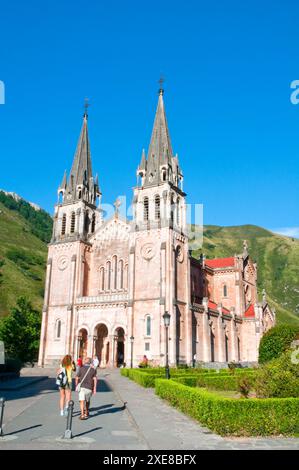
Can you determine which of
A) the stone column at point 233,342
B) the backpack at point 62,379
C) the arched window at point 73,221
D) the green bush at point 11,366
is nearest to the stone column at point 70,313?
the arched window at point 73,221

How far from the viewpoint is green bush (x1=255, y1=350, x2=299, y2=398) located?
51.2ft

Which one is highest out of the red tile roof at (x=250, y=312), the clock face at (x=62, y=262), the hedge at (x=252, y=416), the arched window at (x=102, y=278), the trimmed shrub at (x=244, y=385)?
the clock face at (x=62, y=262)

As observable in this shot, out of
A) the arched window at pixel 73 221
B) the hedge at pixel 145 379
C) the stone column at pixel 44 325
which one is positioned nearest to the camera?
the hedge at pixel 145 379

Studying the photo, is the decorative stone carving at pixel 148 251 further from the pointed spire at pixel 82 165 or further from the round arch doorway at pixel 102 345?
the pointed spire at pixel 82 165

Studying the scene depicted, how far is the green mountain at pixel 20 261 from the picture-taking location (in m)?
108

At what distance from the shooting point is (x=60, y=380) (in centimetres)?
1538

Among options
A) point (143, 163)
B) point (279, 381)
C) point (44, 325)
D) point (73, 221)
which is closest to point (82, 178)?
point (73, 221)

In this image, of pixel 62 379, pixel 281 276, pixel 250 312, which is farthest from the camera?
pixel 281 276

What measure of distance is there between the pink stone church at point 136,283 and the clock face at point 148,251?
122mm

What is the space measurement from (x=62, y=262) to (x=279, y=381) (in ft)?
142

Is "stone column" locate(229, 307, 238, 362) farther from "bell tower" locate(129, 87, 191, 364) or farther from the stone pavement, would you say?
the stone pavement

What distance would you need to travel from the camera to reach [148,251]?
4956 cm

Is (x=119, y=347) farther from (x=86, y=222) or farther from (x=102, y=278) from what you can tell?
(x=86, y=222)
